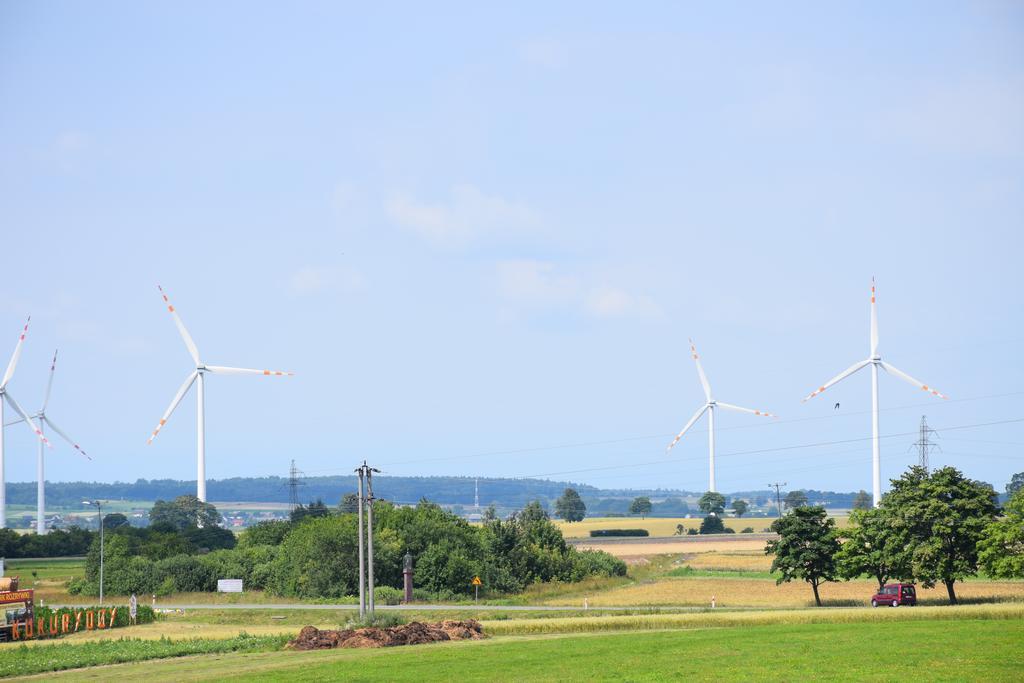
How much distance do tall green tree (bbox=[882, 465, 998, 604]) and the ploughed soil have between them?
3549 centimetres

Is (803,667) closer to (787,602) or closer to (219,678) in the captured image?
(219,678)

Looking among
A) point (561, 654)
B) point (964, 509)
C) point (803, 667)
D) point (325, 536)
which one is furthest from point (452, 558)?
point (803, 667)

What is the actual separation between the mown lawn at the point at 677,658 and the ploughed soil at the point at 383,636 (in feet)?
6.75

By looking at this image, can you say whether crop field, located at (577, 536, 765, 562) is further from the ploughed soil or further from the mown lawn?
the mown lawn

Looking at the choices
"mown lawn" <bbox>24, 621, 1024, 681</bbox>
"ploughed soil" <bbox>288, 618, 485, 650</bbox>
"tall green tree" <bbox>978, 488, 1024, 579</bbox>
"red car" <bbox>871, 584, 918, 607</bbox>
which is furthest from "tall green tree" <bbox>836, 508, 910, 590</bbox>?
"ploughed soil" <bbox>288, 618, 485, 650</bbox>

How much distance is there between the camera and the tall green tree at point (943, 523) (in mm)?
87250

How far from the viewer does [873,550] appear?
92.3m

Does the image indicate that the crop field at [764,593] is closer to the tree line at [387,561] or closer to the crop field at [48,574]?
the tree line at [387,561]

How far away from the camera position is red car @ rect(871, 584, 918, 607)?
85.2 meters

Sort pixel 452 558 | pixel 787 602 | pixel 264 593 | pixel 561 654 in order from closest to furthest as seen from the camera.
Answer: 1. pixel 561 654
2. pixel 787 602
3. pixel 452 558
4. pixel 264 593

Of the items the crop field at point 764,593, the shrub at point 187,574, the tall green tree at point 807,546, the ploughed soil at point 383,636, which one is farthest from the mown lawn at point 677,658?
the shrub at point 187,574

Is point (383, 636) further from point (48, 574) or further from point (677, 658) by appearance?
point (48, 574)

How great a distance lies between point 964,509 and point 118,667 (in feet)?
199

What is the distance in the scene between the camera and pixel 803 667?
167 ft
